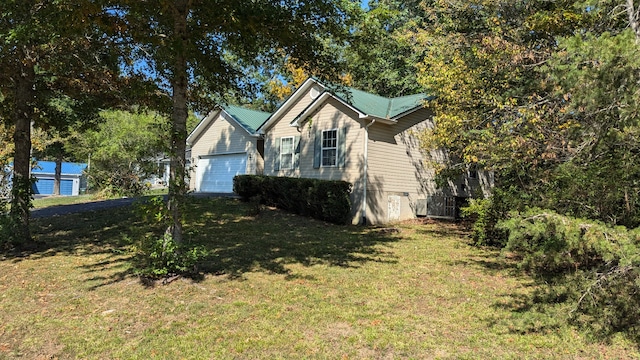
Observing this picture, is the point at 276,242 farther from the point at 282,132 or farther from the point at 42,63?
the point at 282,132

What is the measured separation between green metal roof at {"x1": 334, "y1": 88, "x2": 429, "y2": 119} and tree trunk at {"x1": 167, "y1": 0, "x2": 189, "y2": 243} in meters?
7.79

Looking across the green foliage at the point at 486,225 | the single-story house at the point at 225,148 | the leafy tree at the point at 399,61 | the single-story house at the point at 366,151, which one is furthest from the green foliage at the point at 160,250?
the single-story house at the point at 225,148

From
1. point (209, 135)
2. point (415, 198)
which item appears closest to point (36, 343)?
point (415, 198)

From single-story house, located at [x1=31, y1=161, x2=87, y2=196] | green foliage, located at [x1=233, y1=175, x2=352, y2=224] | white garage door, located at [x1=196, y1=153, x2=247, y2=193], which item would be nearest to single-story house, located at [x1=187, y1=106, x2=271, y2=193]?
white garage door, located at [x1=196, y1=153, x2=247, y2=193]

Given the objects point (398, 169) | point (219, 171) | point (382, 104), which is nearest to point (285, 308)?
point (398, 169)

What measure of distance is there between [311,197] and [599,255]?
9627mm

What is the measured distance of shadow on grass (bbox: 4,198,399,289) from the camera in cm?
745

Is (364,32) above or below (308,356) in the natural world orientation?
above

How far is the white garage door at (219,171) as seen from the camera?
20958 mm

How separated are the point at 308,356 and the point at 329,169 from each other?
11.1 m

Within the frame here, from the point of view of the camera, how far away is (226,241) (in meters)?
9.89

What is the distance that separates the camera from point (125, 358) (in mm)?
4180

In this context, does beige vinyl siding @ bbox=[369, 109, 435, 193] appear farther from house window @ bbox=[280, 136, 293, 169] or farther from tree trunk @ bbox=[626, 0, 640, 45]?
tree trunk @ bbox=[626, 0, 640, 45]

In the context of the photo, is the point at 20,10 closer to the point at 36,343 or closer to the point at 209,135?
the point at 36,343
